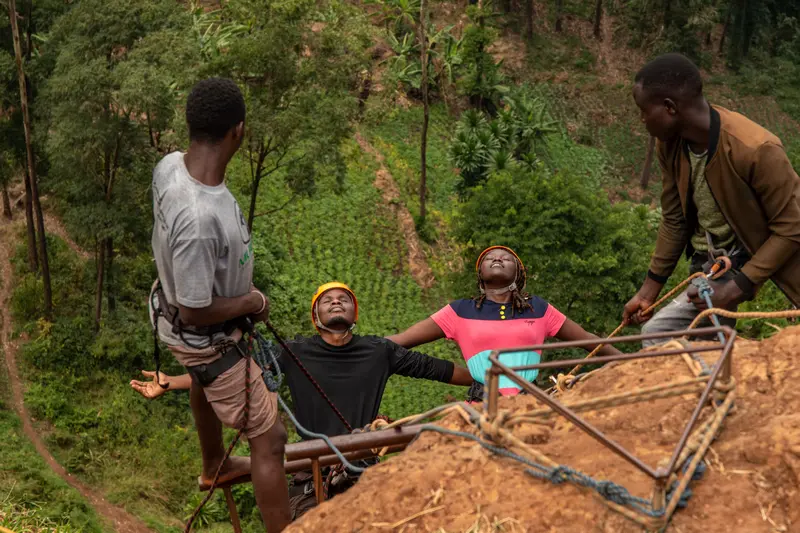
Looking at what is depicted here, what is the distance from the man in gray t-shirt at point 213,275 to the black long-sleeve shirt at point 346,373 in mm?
931

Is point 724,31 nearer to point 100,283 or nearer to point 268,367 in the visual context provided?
point 100,283

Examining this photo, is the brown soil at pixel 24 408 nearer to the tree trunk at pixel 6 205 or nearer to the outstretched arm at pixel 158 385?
the tree trunk at pixel 6 205

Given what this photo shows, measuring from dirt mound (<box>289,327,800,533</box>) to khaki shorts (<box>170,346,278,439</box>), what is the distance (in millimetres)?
993

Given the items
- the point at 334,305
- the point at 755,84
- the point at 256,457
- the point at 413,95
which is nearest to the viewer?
the point at 256,457

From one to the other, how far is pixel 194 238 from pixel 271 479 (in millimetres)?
1239

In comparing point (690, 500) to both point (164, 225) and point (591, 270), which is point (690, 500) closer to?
point (164, 225)

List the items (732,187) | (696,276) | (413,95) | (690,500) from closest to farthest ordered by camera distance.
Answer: (690,500) < (732,187) < (696,276) < (413,95)

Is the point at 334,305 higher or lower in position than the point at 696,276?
lower

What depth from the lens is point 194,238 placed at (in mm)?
3645

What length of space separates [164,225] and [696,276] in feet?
9.42

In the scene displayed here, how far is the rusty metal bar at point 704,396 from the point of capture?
2736 millimetres

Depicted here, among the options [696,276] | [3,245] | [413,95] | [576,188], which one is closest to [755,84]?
[413,95]

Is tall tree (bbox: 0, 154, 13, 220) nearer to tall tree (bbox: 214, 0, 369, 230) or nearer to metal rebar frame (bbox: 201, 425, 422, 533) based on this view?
tall tree (bbox: 214, 0, 369, 230)

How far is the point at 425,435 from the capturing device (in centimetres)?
347
